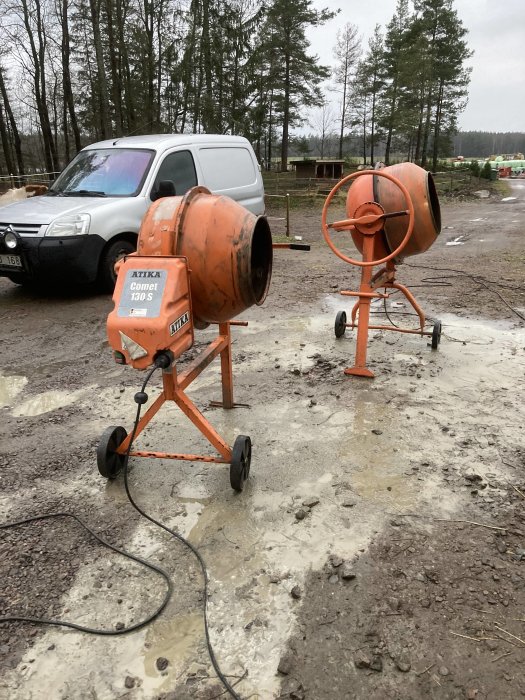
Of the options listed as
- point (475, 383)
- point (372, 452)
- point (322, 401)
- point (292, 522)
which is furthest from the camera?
point (475, 383)

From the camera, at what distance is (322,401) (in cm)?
388

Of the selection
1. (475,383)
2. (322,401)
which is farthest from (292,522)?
(475,383)

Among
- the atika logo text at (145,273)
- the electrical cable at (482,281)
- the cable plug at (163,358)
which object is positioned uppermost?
the atika logo text at (145,273)

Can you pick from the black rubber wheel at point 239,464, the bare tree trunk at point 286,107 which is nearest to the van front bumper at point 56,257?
the black rubber wheel at point 239,464

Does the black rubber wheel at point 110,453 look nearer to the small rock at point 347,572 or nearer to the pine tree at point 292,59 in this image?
the small rock at point 347,572

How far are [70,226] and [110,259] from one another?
60 cm

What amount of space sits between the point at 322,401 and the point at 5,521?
222 cm

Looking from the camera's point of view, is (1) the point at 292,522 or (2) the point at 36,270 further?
(2) the point at 36,270

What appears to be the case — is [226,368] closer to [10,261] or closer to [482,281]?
[10,261]

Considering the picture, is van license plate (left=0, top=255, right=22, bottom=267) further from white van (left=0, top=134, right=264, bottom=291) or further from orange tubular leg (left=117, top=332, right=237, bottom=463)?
orange tubular leg (left=117, top=332, right=237, bottom=463)

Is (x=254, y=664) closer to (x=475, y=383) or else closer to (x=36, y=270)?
(x=475, y=383)

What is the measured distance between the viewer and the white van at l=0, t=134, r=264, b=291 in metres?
5.89

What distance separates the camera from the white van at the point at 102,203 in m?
5.89

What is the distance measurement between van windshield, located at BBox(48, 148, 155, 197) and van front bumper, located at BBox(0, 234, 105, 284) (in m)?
0.91
